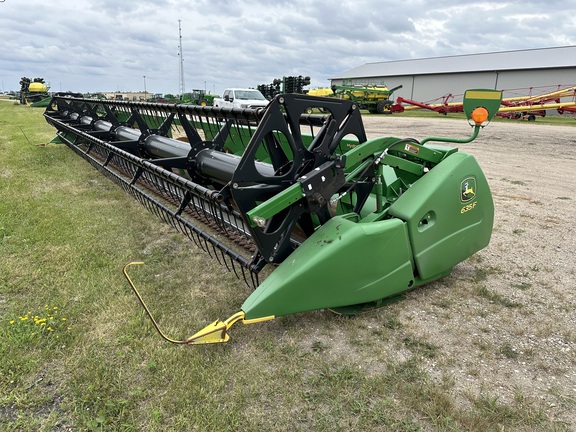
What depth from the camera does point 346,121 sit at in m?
2.93

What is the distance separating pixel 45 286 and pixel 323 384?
7.91 ft

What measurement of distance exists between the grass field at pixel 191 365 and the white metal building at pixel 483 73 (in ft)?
124

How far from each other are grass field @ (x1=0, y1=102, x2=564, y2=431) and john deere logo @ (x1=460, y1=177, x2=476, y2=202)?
39.7 inches

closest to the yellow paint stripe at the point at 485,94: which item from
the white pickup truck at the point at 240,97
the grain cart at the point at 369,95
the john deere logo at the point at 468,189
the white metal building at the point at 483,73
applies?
the john deere logo at the point at 468,189

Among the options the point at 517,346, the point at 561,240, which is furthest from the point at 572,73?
the point at 517,346

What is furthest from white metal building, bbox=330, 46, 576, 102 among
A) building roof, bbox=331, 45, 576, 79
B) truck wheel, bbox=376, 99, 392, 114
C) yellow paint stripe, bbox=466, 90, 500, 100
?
yellow paint stripe, bbox=466, 90, 500, 100

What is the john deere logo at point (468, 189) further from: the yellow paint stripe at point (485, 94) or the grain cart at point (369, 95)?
the grain cart at point (369, 95)

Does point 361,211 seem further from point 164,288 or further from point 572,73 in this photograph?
point 572,73

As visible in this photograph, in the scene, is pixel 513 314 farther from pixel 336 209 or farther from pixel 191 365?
pixel 191 365

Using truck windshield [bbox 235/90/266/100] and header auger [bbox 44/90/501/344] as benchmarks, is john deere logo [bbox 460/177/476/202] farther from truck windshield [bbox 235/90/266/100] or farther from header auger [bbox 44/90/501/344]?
truck windshield [bbox 235/90/266/100]

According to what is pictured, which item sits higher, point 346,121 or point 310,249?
point 346,121

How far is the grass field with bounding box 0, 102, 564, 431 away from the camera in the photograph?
2010 millimetres

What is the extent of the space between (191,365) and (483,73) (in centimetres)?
4784

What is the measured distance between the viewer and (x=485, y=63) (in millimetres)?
44625
